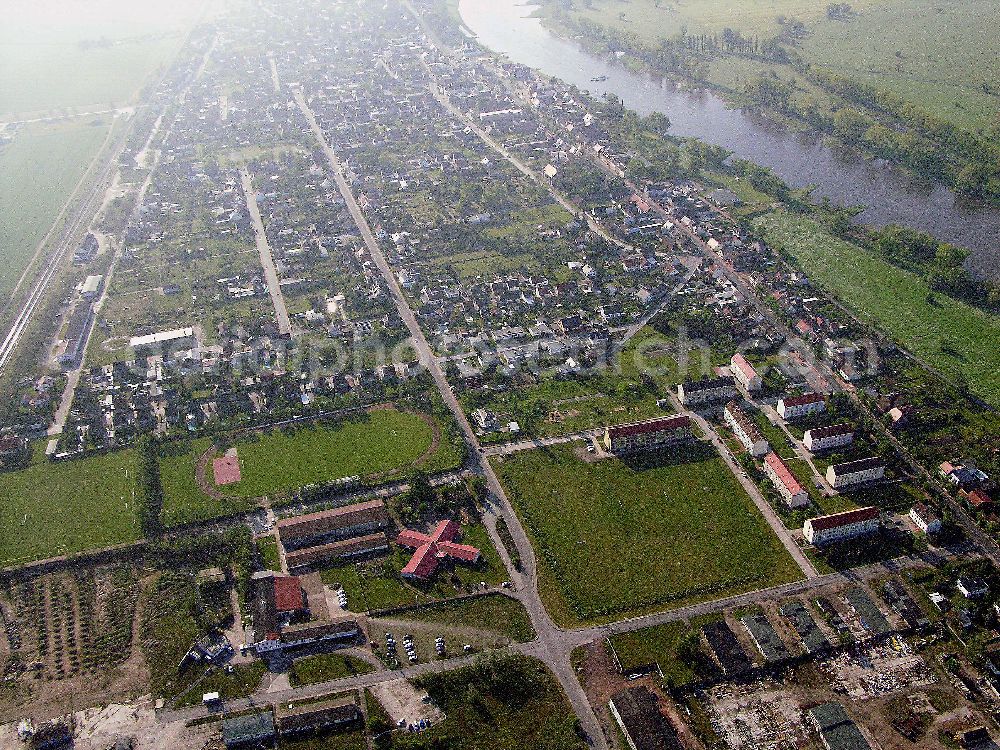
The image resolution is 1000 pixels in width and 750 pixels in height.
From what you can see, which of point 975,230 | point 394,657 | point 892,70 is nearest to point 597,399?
point 394,657

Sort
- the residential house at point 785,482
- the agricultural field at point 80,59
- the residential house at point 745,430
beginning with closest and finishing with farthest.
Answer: the residential house at point 785,482 → the residential house at point 745,430 → the agricultural field at point 80,59

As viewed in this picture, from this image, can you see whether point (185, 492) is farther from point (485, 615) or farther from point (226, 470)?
point (485, 615)

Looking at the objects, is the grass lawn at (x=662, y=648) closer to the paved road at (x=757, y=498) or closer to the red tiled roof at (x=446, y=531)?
the paved road at (x=757, y=498)

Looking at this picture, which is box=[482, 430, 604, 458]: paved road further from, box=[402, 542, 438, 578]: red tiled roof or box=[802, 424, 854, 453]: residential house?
box=[802, 424, 854, 453]: residential house

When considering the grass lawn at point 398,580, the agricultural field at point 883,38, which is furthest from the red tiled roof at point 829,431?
the agricultural field at point 883,38

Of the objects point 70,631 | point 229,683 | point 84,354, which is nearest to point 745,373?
point 229,683

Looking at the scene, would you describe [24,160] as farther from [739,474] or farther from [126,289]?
[739,474]

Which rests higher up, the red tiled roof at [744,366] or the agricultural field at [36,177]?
the red tiled roof at [744,366]
